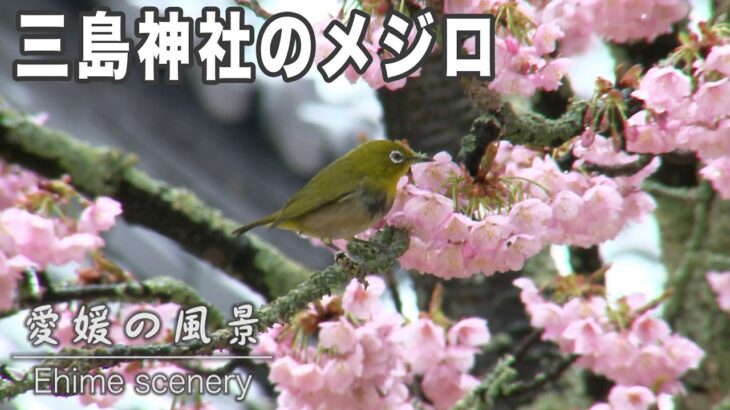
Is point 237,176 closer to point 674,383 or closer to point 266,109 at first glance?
point 266,109

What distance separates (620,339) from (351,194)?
0.79 metres

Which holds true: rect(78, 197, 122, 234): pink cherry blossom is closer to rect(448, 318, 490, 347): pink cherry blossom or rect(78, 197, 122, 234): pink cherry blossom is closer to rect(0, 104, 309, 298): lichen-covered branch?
rect(0, 104, 309, 298): lichen-covered branch

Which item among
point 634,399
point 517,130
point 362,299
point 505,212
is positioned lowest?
point 634,399

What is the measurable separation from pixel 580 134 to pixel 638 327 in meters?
0.71

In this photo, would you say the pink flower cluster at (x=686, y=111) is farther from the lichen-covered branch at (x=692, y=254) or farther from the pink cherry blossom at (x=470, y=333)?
the lichen-covered branch at (x=692, y=254)

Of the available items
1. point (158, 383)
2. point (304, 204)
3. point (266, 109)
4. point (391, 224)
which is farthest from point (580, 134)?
point (266, 109)

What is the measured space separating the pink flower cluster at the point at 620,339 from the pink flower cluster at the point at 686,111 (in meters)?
0.53

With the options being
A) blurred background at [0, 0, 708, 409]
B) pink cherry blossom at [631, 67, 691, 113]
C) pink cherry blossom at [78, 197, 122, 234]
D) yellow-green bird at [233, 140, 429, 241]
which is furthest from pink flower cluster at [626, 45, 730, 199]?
blurred background at [0, 0, 708, 409]

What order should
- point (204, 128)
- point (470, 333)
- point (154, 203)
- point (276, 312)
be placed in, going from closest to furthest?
point (276, 312), point (470, 333), point (154, 203), point (204, 128)

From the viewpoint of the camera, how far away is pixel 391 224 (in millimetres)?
1932

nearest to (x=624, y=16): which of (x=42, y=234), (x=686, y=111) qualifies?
(x=686, y=111)

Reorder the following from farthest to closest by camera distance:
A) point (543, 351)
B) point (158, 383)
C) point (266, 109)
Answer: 1. point (266, 109)
2. point (543, 351)
3. point (158, 383)

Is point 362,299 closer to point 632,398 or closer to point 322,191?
point 322,191

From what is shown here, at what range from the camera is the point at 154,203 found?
2861 millimetres
